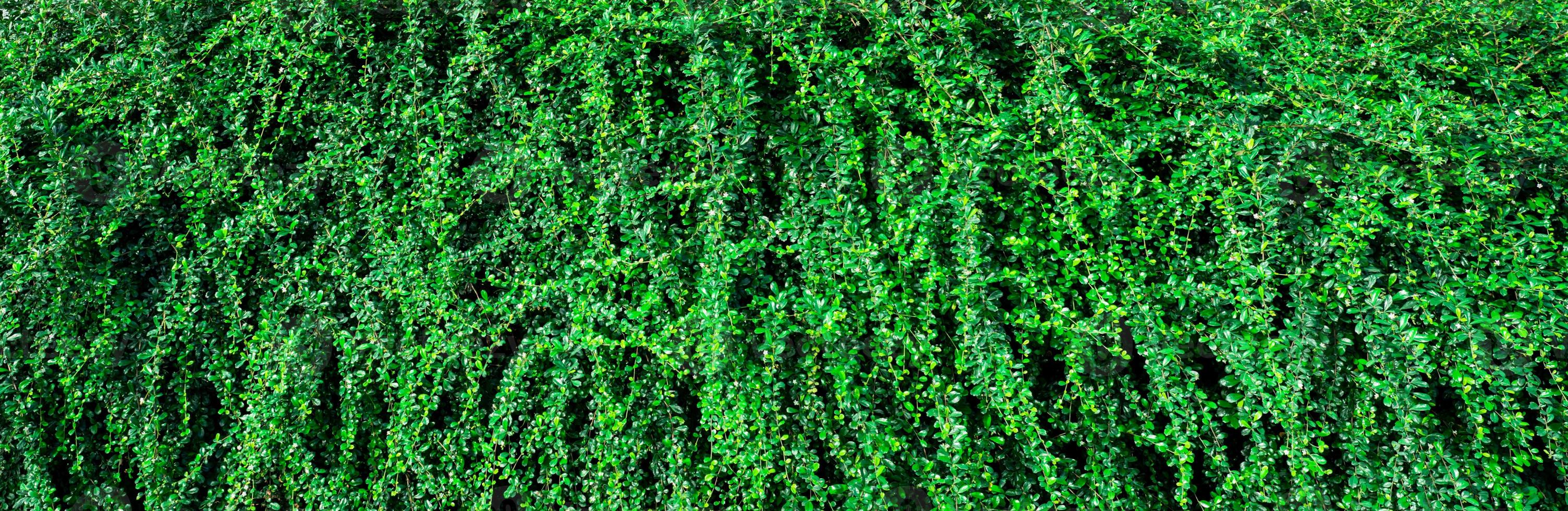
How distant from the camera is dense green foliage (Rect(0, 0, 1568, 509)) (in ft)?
8.26

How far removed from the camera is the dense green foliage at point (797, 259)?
2518 mm

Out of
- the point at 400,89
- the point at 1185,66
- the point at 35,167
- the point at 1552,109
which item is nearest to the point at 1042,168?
the point at 1185,66

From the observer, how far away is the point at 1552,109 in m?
2.74

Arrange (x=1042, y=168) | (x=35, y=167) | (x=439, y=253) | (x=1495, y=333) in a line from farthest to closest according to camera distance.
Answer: (x=35, y=167) < (x=439, y=253) < (x=1042, y=168) < (x=1495, y=333)

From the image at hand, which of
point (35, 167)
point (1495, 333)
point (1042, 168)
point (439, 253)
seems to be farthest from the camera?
point (35, 167)

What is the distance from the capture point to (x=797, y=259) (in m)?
2.64

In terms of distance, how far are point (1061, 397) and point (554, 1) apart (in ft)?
6.38

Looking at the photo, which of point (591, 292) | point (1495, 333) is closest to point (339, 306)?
point (591, 292)

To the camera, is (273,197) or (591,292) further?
(273,197)

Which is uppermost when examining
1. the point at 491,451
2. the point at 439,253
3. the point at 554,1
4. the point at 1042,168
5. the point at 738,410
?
the point at 554,1

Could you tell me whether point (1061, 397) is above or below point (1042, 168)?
below

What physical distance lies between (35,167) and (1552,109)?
475 cm

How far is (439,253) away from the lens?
2.88m

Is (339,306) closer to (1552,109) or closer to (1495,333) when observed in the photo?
(1495,333)
